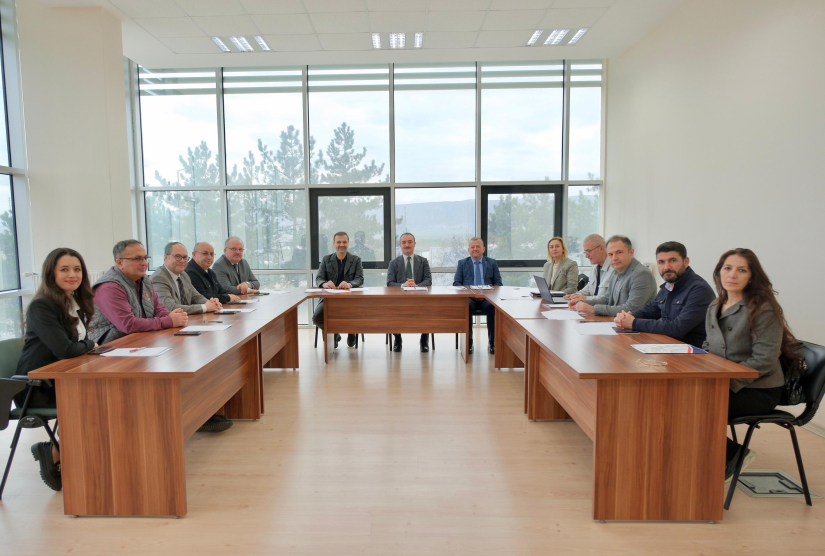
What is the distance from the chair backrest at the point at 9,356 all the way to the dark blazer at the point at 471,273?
4350mm

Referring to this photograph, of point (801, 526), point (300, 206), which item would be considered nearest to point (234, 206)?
point (300, 206)

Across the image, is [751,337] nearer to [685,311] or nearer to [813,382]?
[813,382]

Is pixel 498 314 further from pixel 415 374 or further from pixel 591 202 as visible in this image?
pixel 591 202

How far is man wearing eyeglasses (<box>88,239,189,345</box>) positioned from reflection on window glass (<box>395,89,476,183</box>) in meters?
4.52

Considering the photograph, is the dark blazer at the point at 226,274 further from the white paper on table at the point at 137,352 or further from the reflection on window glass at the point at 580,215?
the reflection on window glass at the point at 580,215

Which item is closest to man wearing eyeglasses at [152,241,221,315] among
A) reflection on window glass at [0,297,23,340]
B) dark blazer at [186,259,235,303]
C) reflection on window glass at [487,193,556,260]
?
dark blazer at [186,259,235,303]

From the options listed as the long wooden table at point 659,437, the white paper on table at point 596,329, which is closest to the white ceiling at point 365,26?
the white paper on table at point 596,329

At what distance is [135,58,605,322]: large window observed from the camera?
23.0 feet

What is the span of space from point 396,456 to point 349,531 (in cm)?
80

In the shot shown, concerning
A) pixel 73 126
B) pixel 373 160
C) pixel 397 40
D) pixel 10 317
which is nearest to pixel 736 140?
pixel 397 40

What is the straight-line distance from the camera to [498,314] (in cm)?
502

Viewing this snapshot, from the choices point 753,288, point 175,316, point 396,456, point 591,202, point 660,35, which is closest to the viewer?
point 753,288

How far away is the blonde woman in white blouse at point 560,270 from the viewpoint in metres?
5.46

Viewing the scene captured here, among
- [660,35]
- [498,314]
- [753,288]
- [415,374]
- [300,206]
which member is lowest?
[415,374]
